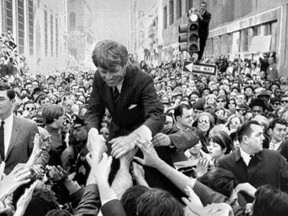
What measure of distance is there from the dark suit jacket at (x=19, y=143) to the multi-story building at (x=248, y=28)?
619 inches

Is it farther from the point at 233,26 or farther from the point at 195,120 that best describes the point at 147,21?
the point at 195,120

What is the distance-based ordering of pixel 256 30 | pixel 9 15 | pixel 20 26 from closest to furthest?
pixel 256 30, pixel 9 15, pixel 20 26

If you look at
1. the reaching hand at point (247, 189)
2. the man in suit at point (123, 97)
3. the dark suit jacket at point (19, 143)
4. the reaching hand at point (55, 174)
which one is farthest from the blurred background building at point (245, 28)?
the man in suit at point (123, 97)

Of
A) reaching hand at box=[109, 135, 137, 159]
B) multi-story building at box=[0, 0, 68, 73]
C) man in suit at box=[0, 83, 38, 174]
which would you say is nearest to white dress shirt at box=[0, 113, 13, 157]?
man in suit at box=[0, 83, 38, 174]

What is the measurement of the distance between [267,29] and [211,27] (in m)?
15.7

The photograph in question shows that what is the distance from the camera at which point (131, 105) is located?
3252 mm

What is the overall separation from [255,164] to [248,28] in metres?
21.8

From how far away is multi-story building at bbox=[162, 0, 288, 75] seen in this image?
63.9ft

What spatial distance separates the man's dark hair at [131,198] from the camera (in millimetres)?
2520

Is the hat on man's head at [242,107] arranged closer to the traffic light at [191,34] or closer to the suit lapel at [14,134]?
the traffic light at [191,34]

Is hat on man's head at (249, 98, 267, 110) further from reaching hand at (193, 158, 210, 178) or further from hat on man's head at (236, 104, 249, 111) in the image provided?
reaching hand at (193, 158, 210, 178)

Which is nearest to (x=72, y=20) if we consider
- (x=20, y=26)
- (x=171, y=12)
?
(x=171, y=12)

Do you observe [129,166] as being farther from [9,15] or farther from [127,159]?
[9,15]

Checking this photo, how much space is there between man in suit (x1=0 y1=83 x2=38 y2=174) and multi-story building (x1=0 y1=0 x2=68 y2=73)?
22.6 m
